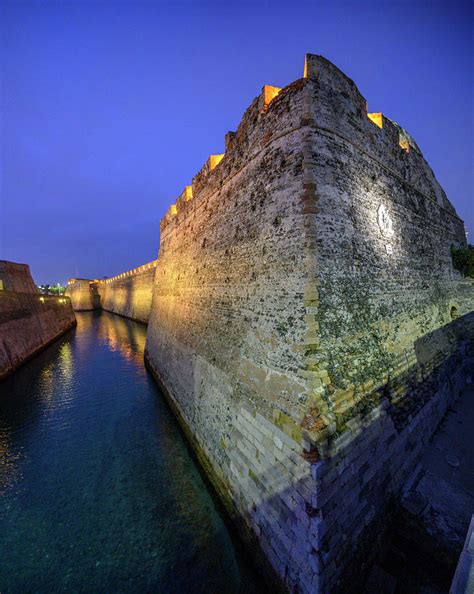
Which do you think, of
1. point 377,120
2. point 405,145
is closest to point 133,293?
point 405,145

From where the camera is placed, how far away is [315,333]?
12.2 feet

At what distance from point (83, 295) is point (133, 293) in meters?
25.5

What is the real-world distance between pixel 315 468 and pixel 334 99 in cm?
633

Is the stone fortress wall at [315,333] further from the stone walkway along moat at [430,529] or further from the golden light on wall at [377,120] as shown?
the stone walkway along moat at [430,529]

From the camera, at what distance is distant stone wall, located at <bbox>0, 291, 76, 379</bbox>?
45.3 ft

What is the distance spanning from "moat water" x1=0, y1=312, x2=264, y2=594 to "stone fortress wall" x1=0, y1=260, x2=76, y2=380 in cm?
501

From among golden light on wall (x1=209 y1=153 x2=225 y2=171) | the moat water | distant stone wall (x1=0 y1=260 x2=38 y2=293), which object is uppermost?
golden light on wall (x1=209 y1=153 x2=225 y2=171)

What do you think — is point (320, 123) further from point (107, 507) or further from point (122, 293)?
point (122, 293)

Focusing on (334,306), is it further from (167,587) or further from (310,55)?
(167,587)

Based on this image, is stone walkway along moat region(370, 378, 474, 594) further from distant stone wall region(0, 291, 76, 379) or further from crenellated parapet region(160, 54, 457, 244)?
distant stone wall region(0, 291, 76, 379)

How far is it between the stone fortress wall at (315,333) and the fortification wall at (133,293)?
22572 millimetres

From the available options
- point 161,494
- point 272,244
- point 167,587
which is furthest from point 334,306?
point 161,494

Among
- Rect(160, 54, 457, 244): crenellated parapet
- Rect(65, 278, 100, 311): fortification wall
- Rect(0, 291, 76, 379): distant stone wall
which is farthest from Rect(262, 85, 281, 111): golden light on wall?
Rect(65, 278, 100, 311): fortification wall

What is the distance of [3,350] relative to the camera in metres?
13.4
